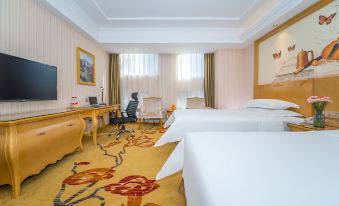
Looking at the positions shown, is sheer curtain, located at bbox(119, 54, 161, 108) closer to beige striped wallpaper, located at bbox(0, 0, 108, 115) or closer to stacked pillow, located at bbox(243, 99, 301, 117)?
beige striped wallpaper, located at bbox(0, 0, 108, 115)

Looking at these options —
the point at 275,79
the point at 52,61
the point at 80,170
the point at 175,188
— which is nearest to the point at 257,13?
the point at 275,79

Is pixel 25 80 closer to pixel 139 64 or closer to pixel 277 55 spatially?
pixel 139 64

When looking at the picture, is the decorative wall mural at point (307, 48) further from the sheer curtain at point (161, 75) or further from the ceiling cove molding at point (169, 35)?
the sheer curtain at point (161, 75)

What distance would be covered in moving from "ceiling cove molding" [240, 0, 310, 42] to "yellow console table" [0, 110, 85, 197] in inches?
165

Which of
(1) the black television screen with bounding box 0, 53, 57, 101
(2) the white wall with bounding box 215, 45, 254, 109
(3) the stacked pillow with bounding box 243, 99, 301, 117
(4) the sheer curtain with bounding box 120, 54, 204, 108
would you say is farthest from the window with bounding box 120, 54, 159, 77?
(3) the stacked pillow with bounding box 243, 99, 301, 117

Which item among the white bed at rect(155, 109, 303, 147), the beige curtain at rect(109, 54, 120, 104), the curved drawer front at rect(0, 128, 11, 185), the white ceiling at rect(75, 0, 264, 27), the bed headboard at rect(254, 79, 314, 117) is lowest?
the curved drawer front at rect(0, 128, 11, 185)

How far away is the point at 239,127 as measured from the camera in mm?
2570

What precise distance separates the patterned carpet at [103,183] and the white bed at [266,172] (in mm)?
956

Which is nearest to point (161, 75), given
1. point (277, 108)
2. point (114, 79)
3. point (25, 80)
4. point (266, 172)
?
point (114, 79)

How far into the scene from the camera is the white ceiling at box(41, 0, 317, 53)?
12.1 feet

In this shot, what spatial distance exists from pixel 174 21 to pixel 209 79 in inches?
104

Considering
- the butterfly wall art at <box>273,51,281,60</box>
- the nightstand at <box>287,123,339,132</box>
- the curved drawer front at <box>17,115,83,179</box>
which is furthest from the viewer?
the butterfly wall art at <box>273,51,281,60</box>

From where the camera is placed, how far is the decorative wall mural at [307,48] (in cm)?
260

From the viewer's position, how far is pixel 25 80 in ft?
8.48
